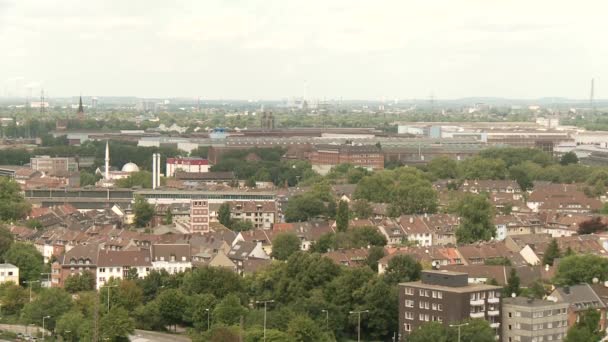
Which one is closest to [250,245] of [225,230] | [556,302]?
[225,230]

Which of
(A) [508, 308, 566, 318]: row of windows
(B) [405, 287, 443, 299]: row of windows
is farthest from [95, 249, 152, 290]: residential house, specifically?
(A) [508, 308, 566, 318]: row of windows

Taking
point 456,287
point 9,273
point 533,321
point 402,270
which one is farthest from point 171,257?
point 533,321

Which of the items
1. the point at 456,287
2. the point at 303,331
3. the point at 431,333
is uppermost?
the point at 456,287

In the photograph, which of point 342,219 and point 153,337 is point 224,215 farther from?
point 153,337

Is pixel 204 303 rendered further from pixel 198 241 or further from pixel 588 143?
pixel 588 143

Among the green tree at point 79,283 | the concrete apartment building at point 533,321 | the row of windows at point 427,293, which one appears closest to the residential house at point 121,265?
the green tree at point 79,283

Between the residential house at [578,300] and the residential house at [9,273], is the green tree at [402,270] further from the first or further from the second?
the residential house at [9,273]
